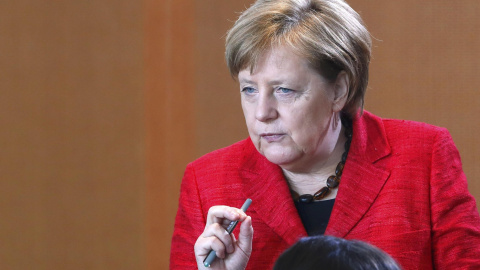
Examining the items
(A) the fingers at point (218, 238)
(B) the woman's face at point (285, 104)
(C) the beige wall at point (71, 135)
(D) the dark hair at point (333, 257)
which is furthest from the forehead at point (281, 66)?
(C) the beige wall at point (71, 135)

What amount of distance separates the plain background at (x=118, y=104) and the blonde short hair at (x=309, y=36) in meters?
1.26

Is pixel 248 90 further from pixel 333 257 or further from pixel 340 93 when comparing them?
pixel 333 257

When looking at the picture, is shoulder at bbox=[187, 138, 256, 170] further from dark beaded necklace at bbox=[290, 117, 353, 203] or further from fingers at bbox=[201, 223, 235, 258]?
fingers at bbox=[201, 223, 235, 258]

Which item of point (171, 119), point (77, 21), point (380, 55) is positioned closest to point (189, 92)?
point (171, 119)

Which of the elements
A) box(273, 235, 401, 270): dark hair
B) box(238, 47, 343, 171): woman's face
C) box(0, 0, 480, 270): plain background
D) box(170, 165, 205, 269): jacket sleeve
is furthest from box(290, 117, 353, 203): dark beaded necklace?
box(0, 0, 480, 270): plain background

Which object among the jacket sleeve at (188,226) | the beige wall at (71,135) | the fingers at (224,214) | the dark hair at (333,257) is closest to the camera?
the dark hair at (333,257)

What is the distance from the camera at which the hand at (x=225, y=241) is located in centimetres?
160

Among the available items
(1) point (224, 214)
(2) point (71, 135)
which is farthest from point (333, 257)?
(2) point (71, 135)

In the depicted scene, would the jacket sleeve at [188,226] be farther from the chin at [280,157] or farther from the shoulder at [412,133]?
the shoulder at [412,133]

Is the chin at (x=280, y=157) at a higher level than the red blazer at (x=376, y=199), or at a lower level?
higher

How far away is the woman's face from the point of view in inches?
66.5

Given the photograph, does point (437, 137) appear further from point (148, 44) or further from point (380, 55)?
point (148, 44)

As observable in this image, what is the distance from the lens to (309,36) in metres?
1.71

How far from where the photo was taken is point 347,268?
103 centimetres
